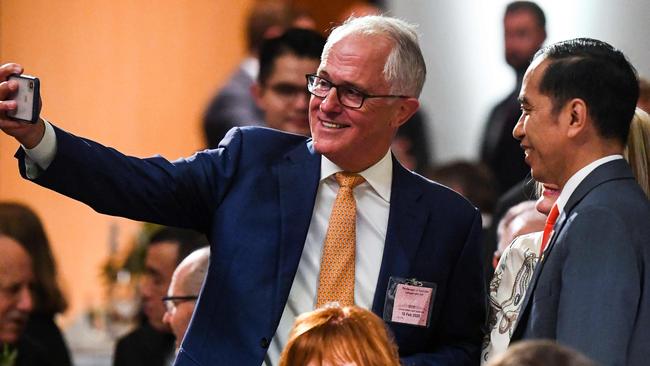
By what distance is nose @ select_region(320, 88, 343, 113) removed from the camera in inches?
134

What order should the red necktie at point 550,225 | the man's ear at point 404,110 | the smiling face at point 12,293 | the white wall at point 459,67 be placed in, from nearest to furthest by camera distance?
the red necktie at point 550,225
the man's ear at point 404,110
the smiling face at point 12,293
the white wall at point 459,67

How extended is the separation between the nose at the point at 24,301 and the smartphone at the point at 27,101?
2.66 meters

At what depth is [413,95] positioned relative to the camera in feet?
11.9

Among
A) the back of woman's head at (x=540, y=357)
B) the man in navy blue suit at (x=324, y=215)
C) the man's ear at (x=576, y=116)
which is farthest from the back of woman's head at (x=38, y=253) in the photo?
the back of woman's head at (x=540, y=357)

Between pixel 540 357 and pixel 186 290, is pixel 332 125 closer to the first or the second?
pixel 186 290

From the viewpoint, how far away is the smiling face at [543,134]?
3.06 m

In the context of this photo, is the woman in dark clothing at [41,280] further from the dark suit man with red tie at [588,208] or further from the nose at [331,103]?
the dark suit man with red tie at [588,208]

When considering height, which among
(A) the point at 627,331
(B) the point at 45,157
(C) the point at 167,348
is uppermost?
(B) the point at 45,157

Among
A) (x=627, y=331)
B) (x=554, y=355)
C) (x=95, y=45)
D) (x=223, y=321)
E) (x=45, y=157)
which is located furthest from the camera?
(x=95, y=45)

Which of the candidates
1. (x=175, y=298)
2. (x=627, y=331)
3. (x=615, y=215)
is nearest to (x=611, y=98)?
(x=615, y=215)

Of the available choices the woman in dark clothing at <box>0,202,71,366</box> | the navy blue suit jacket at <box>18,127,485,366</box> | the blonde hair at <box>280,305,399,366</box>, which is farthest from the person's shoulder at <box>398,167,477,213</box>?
Answer: the woman in dark clothing at <box>0,202,71,366</box>

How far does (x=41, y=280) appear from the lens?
5.70 meters

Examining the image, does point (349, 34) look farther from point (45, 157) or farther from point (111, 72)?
point (111, 72)

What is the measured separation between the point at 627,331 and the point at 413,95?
104 centimetres
